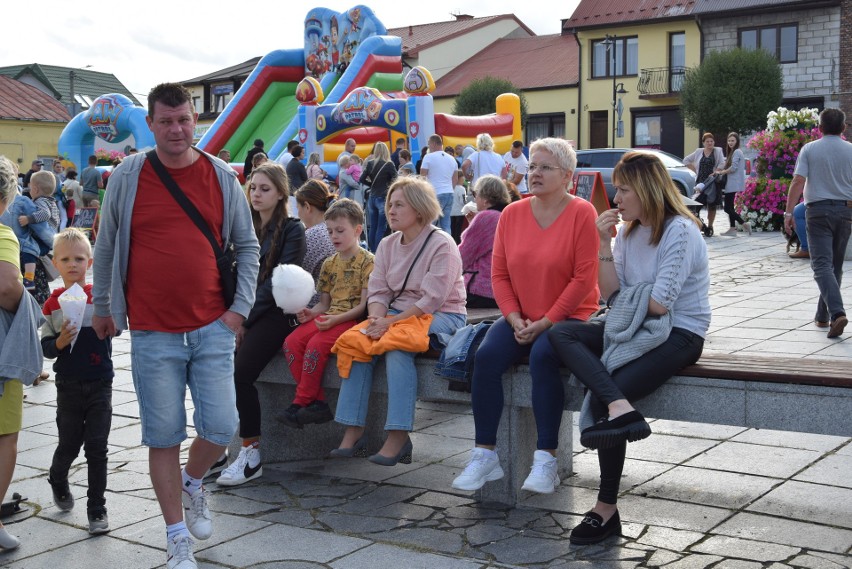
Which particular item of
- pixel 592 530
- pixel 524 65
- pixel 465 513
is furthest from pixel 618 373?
pixel 524 65

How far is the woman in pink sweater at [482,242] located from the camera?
6742 mm

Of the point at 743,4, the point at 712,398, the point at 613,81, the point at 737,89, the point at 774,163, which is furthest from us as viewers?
the point at 613,81

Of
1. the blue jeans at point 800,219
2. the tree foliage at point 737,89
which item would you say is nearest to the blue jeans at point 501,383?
the blue jeans at point 800,219

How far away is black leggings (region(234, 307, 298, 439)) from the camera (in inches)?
217

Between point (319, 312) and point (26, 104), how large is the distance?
48459 mm

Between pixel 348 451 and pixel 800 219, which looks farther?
pixel 800 219

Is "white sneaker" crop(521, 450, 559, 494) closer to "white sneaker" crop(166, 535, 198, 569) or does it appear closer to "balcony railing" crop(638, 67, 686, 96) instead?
"white sneaker" crop(166, 535, 198, 569)

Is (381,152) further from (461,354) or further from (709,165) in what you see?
(461,354)

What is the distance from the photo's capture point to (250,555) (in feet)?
13.9

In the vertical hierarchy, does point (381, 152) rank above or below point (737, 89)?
below

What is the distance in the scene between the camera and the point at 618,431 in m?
4.21

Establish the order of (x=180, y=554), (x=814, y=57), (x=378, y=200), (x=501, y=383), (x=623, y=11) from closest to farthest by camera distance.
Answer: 1. (x=180, y=554)
2. (x=501, y=383)
3. (x=378, y=200)
4. (x=814, y=57)
5. (x=623, y=11)

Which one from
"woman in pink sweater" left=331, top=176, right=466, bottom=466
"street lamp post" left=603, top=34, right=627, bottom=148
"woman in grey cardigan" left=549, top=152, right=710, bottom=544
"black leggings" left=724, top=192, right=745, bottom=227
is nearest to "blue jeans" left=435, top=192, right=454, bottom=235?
"black leggings" left=724, top=192, right=745, bottom=227

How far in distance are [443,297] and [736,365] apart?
157 cm
